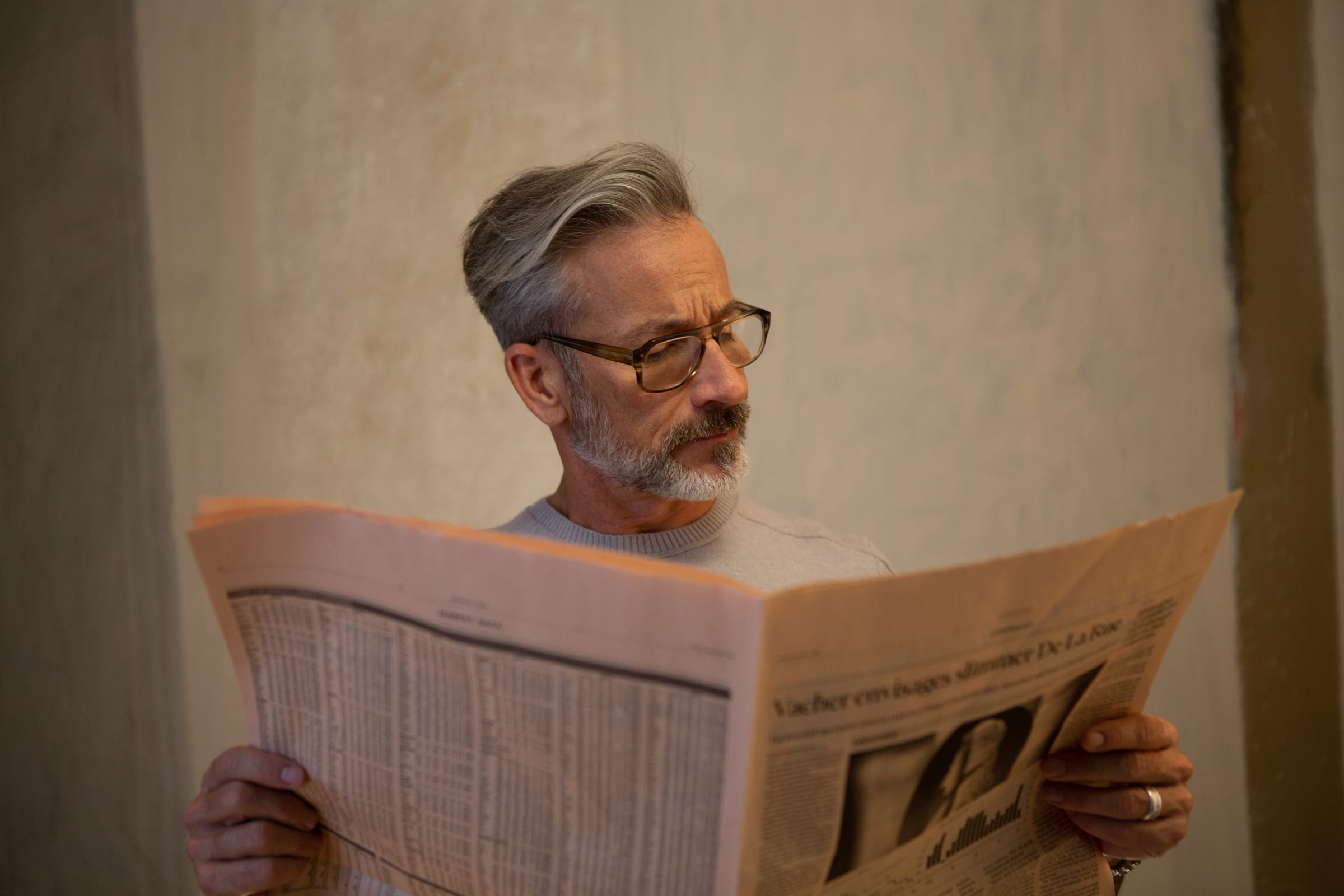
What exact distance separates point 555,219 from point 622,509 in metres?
0.39

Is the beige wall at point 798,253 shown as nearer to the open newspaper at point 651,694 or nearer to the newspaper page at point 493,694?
the open newspaper at point 651,694

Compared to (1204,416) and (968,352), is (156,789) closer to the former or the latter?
(968,352)

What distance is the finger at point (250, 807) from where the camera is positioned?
Result: 2.38 feet

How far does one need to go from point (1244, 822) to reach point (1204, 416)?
779 mm

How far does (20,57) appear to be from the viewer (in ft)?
5.73

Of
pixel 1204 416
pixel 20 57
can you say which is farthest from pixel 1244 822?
pixel 20 57

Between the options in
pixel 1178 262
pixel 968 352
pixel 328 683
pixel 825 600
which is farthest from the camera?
pixel 968 352

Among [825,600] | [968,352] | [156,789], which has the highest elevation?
[968,352]

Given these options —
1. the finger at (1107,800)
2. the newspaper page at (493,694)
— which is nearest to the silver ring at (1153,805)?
the finger at (1107,800)

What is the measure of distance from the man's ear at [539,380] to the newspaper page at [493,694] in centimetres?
57

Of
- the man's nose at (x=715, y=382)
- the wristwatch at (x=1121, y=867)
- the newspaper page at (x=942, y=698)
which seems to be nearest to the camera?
the newspaper page at (x=942, y=698)

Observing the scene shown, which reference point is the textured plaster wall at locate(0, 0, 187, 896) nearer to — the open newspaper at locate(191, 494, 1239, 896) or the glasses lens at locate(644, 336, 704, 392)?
the glasses lens at locate(644, 336, 704, 392)

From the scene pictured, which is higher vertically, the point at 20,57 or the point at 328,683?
the point at 20,57

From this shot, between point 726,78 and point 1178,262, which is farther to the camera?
point 726,78
